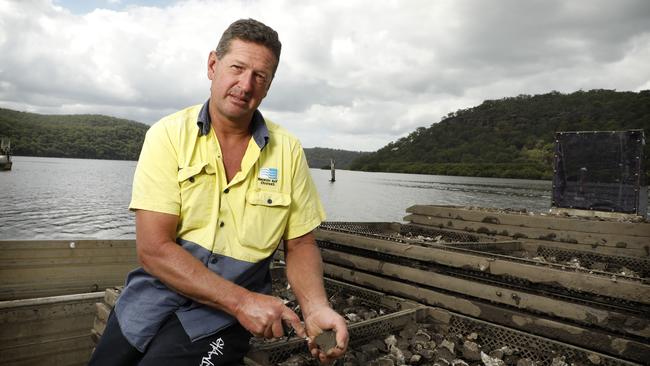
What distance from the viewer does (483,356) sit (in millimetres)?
4008

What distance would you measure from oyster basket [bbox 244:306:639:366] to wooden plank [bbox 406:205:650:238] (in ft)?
14.3

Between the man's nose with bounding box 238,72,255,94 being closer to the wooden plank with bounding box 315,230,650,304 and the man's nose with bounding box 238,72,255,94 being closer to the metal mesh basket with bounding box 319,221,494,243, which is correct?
the wooden plank with bounding box 315,230,650,304

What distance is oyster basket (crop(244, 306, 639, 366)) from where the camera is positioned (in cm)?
349

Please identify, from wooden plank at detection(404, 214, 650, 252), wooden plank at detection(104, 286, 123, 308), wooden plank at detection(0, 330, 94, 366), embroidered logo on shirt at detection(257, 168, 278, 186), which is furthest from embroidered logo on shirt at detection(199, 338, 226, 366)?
wooden plank at detection(404, 214, 650, 252)

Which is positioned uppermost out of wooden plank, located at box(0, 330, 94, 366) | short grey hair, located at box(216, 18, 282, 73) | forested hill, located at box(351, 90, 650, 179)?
forested hill, located at box(351, 90, 650, 179)

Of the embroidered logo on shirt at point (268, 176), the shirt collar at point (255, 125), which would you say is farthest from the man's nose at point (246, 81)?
the embroidered logo on shirt at point (268, 176)

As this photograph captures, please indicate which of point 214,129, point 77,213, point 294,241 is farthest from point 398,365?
point 77,213

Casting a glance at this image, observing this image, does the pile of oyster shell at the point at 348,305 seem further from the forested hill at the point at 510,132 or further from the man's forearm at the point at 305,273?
the forested hill at the point at 510,132

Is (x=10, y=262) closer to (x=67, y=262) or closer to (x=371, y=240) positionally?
(x=67, y=262)

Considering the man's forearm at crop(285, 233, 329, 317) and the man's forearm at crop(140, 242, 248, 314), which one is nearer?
the man's forearm at crop(140, 242, 248, 314)

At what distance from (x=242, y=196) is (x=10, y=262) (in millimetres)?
4730

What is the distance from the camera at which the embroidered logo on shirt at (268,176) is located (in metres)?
2.63

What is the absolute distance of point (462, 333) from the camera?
4648mm

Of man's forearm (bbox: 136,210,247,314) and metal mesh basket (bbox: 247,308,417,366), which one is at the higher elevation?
man's forearm (bbox: 136,210,247,314)
